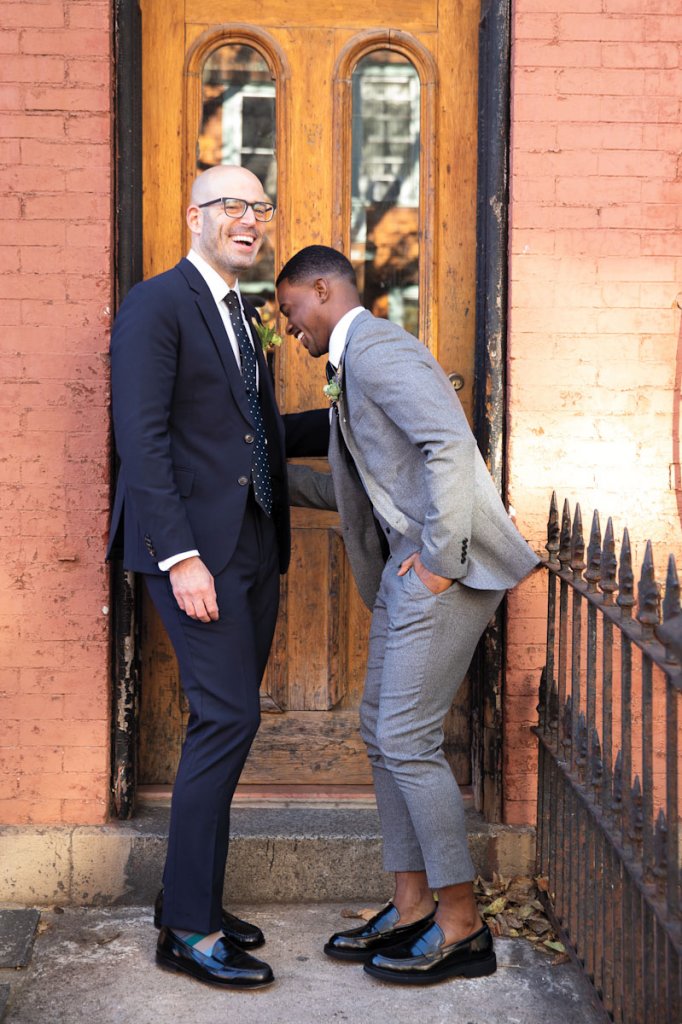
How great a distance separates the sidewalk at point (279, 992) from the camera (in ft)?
11.1

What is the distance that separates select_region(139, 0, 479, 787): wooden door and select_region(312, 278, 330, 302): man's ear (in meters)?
0.76

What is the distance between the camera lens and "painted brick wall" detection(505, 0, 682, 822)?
407 centimetres

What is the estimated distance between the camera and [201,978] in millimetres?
3545

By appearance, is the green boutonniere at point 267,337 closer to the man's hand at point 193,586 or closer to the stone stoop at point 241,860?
the man's hand at point 193,586

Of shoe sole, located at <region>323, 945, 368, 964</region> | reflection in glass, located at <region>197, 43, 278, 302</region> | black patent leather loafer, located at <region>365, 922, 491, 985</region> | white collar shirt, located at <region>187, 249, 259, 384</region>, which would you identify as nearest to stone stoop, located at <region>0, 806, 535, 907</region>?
shoe sole, located at <region>323, 945, 368, 964</region>

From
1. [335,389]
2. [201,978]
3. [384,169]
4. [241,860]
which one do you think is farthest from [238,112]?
[201,978]

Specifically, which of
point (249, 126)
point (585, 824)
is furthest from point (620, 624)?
point (249, 126)

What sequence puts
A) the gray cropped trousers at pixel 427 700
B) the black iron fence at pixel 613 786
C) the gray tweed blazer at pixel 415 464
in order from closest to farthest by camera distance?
the black iron fence at pixel 613 786 → the gray tweed blazer at pixel 415 464 → the gray cropped trousers at pixel 427 700

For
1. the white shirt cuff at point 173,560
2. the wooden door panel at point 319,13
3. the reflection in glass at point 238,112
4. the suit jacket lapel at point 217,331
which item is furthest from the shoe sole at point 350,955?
the wooden door panel at point 319,13

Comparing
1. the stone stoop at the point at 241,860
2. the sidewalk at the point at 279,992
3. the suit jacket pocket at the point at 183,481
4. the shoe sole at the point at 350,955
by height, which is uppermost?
the suit jacket pocket at the point at 183,481

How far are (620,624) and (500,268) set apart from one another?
165cm

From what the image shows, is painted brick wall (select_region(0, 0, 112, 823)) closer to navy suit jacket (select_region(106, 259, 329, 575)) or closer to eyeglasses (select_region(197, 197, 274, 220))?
navy suit jacket (select_region(106, 259, 329, 575))

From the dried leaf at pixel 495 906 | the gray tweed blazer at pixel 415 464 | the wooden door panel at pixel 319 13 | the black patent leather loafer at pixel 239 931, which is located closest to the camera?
the gray tweed blazer at pixel 415 464

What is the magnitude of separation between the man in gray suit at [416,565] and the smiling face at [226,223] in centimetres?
16
